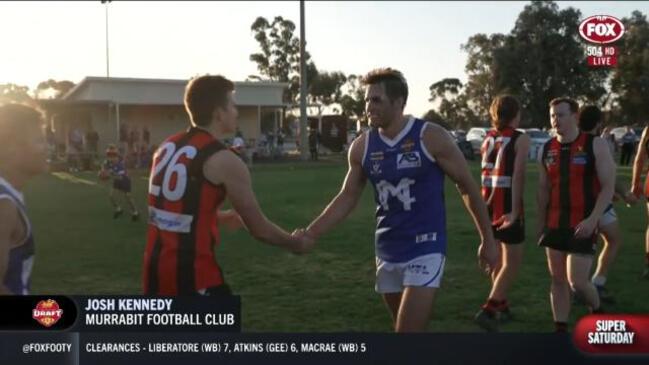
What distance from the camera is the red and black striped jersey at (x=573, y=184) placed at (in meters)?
5.28

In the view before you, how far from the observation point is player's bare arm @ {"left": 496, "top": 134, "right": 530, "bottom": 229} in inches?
235

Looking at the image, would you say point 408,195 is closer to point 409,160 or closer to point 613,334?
point 409,160

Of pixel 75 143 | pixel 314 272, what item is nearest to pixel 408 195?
pixel 314 272

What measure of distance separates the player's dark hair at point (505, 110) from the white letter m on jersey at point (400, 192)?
2.34 metres

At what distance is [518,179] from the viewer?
599 centimetres

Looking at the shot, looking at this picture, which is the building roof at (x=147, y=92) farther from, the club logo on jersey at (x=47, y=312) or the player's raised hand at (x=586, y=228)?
the player's raised hand at (x=586, y=228)

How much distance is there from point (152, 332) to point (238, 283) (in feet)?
12.3

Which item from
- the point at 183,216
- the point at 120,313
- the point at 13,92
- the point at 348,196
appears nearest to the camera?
the point at 183,216

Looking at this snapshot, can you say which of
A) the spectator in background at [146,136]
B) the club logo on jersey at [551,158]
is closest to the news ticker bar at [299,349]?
the club logo on jersey at [551,158]

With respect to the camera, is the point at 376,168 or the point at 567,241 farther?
the point at 567,241

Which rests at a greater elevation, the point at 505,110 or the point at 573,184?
the point at 505,110

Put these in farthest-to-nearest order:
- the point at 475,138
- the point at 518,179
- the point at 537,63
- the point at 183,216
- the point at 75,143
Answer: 1. the point at 475,138
2. the point at 75,143
3. the point at 537,63
4. the point at 518,179
5. the point at 183,216

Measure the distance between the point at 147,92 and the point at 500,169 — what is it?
603 centimetres

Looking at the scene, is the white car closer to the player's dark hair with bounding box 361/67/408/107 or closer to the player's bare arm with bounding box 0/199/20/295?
the player's dark hair with bounding box 361/67/408/107
